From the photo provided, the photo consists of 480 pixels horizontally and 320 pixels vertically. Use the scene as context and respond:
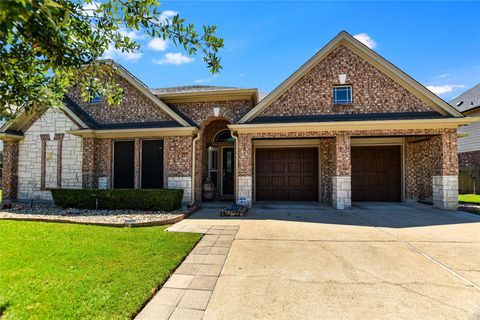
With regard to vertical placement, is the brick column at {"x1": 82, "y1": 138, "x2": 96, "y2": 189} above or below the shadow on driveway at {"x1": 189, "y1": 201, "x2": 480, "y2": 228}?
above

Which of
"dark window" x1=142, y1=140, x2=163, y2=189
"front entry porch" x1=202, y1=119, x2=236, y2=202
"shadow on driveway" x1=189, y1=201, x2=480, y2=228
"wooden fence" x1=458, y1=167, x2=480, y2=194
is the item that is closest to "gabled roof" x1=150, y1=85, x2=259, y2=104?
"front entry porch" x1=202, y1=119, x2=236, y2=202

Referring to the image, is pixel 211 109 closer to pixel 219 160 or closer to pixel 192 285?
pixel 219 160

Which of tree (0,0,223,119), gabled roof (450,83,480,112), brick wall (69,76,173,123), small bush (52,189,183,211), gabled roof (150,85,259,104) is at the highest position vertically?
gabled roof (450,83,480,112)

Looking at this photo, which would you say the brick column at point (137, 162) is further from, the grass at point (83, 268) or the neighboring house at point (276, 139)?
the grass at point (83, 268)

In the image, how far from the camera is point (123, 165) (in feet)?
36.2

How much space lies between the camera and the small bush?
884 cm

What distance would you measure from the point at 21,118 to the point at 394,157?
58.9 feet

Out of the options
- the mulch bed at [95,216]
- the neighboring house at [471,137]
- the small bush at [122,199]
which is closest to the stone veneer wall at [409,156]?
the small bush at [122,199]

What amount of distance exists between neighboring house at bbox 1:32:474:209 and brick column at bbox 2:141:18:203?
5 centimetres

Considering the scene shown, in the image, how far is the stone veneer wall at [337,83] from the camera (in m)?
9.87

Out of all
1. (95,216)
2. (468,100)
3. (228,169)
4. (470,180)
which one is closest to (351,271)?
(95,216)

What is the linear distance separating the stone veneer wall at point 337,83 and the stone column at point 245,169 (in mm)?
1537

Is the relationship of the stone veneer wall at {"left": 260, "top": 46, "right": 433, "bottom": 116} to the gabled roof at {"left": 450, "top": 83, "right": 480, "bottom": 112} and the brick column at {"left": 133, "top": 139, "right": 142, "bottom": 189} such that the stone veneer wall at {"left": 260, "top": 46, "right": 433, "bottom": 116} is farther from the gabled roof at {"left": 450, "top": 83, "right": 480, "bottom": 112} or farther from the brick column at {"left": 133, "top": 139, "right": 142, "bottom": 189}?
the gabled roof at {"left": 450, "top": 83, "right": 480, "bottom": 112}

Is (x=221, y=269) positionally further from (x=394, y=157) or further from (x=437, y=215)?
(x=394, y=157)
